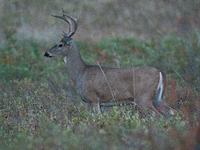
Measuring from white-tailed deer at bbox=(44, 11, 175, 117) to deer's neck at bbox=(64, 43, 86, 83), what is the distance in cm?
3

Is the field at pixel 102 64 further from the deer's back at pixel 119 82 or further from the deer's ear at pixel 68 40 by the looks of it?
the deer's ear at pixel 68 40

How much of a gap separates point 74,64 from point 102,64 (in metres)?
3.21

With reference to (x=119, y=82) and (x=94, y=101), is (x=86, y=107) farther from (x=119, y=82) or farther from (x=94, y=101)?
(x=119, y=82)

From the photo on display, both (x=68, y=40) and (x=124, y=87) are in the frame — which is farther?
(x=68, y=40)

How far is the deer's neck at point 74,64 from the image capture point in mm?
7596

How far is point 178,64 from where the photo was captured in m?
8.84

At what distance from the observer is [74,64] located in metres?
7.71

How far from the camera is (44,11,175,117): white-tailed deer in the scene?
21.7ft

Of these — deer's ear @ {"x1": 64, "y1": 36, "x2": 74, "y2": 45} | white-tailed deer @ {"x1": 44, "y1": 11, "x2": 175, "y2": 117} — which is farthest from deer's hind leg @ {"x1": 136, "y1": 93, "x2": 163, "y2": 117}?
deer's ear @ {"x1": 64, "y1": 36, "x2": 74, "y2": 45}

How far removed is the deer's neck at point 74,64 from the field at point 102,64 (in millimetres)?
527

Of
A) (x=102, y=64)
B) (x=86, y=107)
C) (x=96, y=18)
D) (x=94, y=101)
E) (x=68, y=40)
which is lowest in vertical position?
(x=96, y=18)

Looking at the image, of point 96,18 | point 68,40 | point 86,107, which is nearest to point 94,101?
point 86,107

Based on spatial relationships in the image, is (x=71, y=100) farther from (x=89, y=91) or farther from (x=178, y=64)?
(x=178, y=64)

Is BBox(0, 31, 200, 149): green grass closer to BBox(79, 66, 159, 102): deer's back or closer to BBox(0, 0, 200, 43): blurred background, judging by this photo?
BBox(79, 66, 159, 102): deer's back
